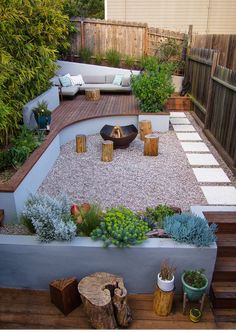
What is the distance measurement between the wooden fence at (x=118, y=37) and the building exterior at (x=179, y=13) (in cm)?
165

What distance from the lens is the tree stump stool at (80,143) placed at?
19.7ft

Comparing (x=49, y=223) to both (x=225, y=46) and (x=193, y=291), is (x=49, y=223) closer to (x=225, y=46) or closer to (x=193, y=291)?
(x=193, y=291)

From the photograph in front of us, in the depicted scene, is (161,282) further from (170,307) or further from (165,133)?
(165,133)

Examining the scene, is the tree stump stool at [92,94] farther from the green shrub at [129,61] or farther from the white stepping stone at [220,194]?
the white stepping stone at [220,194]

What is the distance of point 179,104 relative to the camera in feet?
31.0

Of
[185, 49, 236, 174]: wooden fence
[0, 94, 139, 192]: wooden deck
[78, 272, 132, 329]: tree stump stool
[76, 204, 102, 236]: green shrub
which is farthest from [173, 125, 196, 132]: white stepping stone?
[78, 272, 132, 329]: tree stump stool

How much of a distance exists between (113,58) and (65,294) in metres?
9.54

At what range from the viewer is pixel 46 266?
299 centimetres

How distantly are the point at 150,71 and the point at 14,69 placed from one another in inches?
141

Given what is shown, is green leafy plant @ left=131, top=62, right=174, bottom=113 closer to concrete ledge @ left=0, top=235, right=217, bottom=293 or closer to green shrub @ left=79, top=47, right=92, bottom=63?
green shrub @ left=79, top=47, right=92, bottom=63

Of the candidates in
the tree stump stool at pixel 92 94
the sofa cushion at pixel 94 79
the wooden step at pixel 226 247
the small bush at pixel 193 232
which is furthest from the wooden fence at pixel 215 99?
the sofa cushion at pixel 94 79

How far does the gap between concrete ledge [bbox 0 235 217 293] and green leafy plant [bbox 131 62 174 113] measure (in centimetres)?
481

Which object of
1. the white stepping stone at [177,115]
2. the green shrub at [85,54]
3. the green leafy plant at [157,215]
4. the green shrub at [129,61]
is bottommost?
the white stepping stone at [177,115]

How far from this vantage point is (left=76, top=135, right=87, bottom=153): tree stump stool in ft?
19.7
